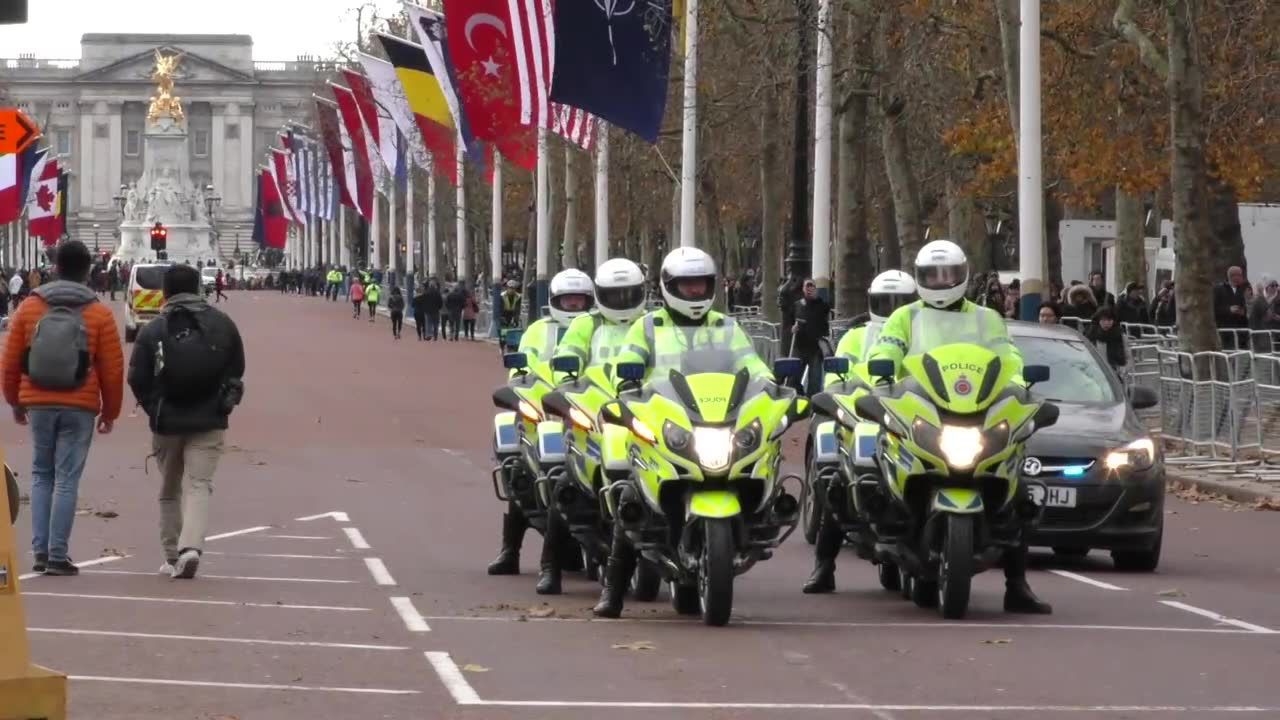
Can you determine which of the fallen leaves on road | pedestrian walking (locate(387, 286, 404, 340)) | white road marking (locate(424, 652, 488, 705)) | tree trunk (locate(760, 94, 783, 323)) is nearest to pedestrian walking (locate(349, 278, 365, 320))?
pedestrian walking (locate(387, 286, 404, 340))

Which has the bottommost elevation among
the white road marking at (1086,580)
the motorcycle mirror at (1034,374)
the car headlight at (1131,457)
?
the white road marking at (1086,580)

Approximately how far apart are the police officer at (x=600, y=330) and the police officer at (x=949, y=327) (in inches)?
54.5

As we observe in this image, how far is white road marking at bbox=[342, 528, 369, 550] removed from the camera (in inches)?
Answer: 671

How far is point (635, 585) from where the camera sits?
44.9 feet

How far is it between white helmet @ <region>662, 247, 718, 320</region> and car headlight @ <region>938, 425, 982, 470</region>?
4.14ft

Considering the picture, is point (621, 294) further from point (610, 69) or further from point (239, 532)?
point (610, 69)

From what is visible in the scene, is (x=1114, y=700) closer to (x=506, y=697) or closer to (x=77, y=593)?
(x=506, y=697)

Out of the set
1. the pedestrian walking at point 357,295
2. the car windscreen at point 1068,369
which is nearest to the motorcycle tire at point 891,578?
the car windscreen at point 1068,369

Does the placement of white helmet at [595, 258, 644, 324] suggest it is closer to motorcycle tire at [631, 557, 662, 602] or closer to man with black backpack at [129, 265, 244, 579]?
motorcycle tire at [631, 557, 662, 602]

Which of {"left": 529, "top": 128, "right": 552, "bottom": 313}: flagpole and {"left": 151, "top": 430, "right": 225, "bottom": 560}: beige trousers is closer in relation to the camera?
{"left": 151, "top": 430, "right": 225, "bottom": 560}: beige trousers

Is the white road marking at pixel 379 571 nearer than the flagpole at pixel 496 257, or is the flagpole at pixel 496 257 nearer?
the white road marking at pixel 379 571

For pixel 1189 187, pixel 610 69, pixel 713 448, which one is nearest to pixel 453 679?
pixel 713 448

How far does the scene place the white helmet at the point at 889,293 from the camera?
16094 millimetres

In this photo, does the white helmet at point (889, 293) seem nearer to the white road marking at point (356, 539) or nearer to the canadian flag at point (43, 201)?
the white road marking at point (356, 539)
